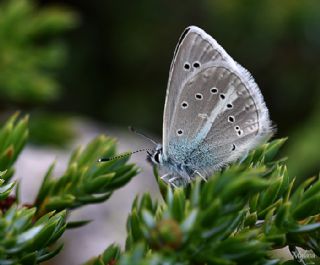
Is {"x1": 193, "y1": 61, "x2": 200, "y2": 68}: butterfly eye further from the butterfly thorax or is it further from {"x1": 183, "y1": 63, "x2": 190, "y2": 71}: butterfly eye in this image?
the butterfly thorax

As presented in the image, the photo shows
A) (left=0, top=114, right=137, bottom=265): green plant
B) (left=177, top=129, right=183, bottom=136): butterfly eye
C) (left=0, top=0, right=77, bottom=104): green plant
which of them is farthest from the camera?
(left=0, top=0, right=77, bottom=104): green plant

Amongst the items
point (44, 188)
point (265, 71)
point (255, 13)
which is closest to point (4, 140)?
point (44, 188)

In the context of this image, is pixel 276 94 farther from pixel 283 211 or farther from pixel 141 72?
pixel 283 211

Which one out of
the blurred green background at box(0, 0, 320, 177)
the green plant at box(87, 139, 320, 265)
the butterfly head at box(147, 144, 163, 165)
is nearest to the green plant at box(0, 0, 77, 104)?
the blurred green background at box(0, 0, 320, 177)

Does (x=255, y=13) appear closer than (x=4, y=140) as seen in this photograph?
No

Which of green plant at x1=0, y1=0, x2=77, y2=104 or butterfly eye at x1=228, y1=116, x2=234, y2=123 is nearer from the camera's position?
butterfly eye at x1=228, y1=116, x2=234, y2=123

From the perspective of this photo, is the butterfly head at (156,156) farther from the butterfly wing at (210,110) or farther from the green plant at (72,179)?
the green plant at (72,179)
